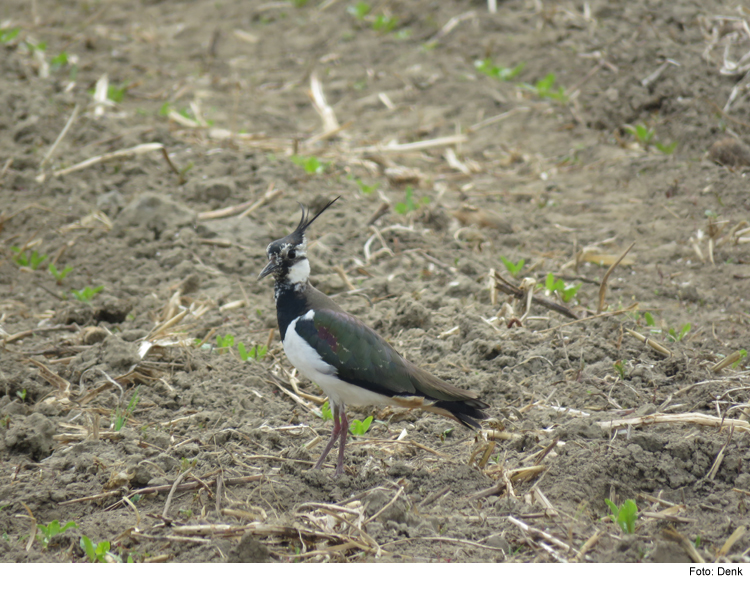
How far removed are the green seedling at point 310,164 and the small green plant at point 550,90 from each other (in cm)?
301

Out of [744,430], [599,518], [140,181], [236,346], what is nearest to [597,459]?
[599,518]

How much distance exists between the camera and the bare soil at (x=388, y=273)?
12.4ft

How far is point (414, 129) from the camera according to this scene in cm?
894

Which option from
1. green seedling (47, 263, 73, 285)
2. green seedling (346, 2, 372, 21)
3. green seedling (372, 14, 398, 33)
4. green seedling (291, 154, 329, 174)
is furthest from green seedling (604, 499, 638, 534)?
green seedling (346, 2, 372, 21)

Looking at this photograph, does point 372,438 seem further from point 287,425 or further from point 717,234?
point 717,234

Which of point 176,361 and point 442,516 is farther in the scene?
point 176,361

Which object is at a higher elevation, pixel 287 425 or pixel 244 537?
pixel 244 537

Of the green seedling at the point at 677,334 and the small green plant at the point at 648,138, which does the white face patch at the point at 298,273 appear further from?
the small green plant at the point at 648,138

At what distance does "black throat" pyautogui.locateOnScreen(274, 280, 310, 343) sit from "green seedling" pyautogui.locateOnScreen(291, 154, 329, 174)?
325cm

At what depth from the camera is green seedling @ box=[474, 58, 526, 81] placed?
972cm

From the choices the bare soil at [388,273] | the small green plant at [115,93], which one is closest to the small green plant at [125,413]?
the bare soil at [388,273]

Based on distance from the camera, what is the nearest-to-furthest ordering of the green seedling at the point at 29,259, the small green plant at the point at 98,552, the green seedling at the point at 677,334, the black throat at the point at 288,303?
the small green plant at the point at 98,552
the black throat at the point at 288,303
the green seedling at the point at 677,334
the green seedling at the point at 29,259

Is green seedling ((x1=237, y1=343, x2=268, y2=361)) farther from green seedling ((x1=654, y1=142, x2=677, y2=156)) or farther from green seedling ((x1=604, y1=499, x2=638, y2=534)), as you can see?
green seedling ((x1=654, y1=142, x2=677, y2=156))

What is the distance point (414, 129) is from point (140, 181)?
331 cm
